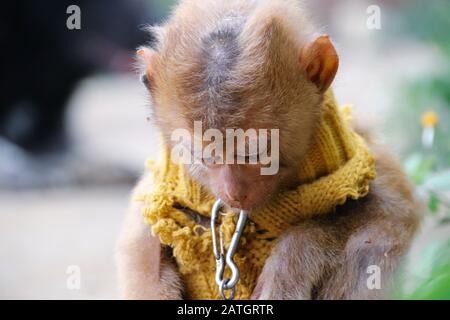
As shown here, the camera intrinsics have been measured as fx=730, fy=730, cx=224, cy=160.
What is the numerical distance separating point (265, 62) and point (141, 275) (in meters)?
1.03

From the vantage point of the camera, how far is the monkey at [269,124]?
2152mm

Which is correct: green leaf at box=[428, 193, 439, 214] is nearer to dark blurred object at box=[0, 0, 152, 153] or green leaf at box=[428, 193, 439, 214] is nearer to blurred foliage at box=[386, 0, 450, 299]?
blurred foliage at box=[386, 0, 450, 299]

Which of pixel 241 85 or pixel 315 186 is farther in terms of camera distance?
pixel 315 186

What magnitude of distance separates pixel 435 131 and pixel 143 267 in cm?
165

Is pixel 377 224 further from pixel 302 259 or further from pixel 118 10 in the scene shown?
pixel 118 10

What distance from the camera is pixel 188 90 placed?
2186 millimetres

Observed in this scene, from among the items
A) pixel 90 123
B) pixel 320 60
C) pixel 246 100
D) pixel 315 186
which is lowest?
pixel 315 186

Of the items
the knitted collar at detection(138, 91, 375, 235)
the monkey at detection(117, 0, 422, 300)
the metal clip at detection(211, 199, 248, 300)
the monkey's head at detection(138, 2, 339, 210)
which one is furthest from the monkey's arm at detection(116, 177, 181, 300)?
the monkey's head at detection(138, 2, 339, 210)

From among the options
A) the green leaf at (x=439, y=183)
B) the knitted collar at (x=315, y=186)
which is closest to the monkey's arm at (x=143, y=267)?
the knitted collar at (x=315, y=186)

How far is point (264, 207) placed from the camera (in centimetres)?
249

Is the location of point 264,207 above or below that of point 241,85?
below

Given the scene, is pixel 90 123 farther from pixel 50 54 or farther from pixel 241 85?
pixel 241 85

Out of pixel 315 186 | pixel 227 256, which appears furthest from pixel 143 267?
pixel 315 186

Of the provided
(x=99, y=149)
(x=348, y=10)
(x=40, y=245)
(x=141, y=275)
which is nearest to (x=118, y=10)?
(x=99, y=149)
